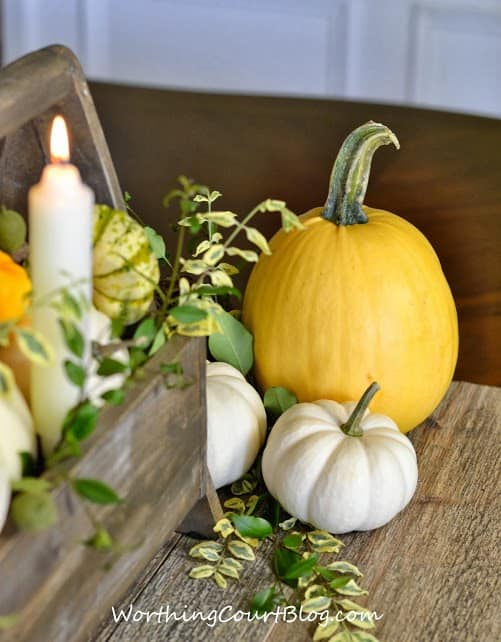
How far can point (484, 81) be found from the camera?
9.14ft

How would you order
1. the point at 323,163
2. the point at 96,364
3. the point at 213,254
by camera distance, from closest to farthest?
the point at 96,364, the point at 213,254, the point at 323,163

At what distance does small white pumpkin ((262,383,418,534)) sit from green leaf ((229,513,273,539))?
0.03 meters

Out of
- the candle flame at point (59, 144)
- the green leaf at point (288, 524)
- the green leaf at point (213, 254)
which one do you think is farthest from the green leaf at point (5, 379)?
the green leaf at point (288, 524)

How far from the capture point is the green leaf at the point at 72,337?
Result: 2.06 feet

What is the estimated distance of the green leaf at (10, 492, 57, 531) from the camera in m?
0.63

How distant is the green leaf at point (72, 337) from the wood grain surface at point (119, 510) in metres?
0.08

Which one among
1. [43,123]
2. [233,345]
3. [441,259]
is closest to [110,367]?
[43,123]

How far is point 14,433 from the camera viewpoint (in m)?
0.67

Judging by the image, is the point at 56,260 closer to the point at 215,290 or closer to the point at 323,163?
the point at 215,290

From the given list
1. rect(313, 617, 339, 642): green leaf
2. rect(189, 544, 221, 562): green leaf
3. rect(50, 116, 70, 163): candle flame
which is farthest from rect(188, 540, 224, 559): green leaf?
rect(50, 116, 70, 163): candle flame

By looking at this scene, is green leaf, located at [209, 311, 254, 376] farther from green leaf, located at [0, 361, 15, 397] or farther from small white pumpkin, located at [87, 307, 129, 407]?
green leaf, located at [0, 361, 15, 397]

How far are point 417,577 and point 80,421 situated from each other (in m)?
0.33

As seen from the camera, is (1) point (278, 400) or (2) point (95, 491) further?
(1) point (278, 400)

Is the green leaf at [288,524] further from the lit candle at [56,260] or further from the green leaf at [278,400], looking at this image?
the lit candle at [56,260]
